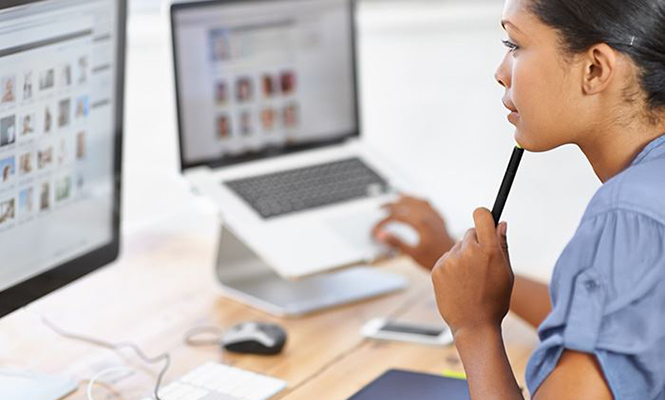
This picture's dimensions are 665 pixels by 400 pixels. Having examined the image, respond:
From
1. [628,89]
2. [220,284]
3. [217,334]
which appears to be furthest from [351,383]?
[628,89]

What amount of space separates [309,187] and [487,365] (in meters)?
0.72

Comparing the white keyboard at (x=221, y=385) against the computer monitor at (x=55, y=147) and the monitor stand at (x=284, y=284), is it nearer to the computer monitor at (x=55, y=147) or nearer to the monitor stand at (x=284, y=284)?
the computer monitor at (x=55, y=147)

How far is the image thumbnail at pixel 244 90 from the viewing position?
6.10 feet

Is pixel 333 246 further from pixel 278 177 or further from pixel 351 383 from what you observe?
pixel 351 383

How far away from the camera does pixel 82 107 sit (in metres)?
1.47

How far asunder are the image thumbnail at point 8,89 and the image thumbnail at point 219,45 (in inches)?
20.8

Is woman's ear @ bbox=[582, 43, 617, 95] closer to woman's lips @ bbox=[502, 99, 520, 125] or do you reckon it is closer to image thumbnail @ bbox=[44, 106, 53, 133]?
woman's lips @ bbox=[502, 99, 520, 125]

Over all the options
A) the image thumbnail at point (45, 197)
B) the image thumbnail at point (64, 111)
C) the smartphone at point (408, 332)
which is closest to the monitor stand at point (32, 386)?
the image thumbnail at point (45, 197)

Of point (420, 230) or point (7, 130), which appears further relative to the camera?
point (420, 230)

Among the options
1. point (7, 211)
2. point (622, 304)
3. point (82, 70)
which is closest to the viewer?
point (622, 304)

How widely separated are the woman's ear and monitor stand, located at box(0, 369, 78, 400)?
2.40ft

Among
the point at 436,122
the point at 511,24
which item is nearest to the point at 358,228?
the point at 511,24

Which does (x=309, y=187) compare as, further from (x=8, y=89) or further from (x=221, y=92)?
(x=8, y=89)

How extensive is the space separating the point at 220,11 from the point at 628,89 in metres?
0.87
